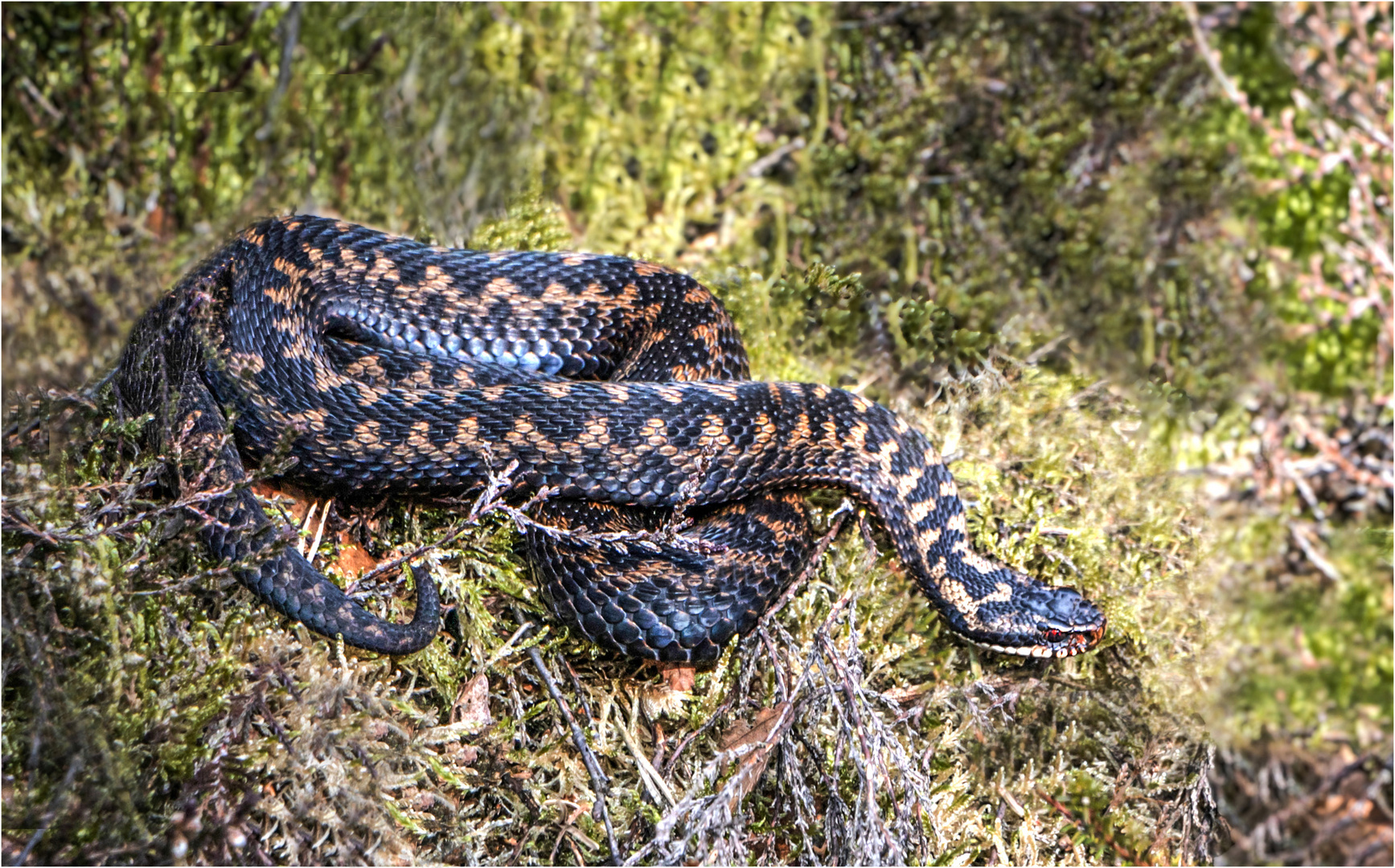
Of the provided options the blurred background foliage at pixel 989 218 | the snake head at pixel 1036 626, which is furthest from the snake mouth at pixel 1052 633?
the blurred background foliage at pixel 989 218

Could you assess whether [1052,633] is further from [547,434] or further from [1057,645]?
[547,434]

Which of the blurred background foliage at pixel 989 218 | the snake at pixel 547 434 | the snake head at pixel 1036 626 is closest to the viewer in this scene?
the snake at pixel 547 434

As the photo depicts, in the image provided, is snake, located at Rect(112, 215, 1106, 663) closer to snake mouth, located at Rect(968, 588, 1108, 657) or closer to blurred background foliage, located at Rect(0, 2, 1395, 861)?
snake mouth, located at Rect(968, 588, 1108, 657)

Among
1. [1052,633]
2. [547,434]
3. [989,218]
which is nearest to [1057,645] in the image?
[1052,633]

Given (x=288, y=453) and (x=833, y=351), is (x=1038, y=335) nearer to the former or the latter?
(x=833, y=351)

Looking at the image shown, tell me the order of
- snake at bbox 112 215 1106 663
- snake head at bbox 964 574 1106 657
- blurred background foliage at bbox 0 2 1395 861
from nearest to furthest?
snake at bbox 112 215 1106 663, snake head at bbox 964 574 1106 657, blurred background foliage at bbox 0 2 1395 861

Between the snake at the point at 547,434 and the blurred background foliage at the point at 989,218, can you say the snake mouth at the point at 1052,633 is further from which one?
the blurred background foliage at the point at 989,218

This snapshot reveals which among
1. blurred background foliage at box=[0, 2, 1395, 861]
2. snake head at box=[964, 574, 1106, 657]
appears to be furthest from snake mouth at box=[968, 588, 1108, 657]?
blurred background foliage at box=[0, 2, 1395, 861]

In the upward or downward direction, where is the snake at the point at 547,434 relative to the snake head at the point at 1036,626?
upward
